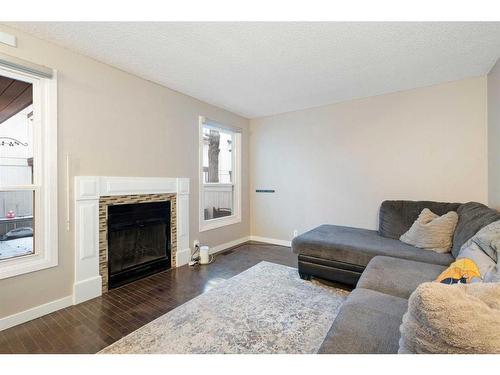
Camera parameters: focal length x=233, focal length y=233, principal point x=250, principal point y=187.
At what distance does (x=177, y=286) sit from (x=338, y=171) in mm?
2837

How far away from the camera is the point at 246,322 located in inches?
75.1

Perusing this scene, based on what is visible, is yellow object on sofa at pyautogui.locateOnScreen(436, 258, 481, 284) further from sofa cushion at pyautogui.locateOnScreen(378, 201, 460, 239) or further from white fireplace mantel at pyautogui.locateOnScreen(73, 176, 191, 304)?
white fireplace mantel at pyautogui.locateOnScreen(73, 176, 191, 304)

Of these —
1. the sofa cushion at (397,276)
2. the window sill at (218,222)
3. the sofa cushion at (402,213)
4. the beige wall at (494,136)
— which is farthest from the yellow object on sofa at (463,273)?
the window sill at (218,222)

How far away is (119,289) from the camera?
2535 millimetres

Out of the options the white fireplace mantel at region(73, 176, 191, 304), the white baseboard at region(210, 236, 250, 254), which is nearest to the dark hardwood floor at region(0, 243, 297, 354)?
the white fireplace mantel at region(73, 176, 191, 304)

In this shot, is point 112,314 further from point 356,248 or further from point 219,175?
point 219,175

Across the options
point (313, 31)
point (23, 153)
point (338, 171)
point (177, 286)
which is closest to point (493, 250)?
point (313, 31)

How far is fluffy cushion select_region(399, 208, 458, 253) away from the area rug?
0.99 m

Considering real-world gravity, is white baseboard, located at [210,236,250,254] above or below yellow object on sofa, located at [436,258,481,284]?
below

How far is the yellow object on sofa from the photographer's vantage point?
51.1 inches

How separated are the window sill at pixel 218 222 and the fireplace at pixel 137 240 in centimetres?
64

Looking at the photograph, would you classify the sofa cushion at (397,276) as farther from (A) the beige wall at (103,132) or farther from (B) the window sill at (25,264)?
(B) the window sill at (25,264)

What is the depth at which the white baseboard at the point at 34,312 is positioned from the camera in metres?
1.85

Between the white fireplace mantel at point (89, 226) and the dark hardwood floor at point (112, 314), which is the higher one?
the white fireplace mantel at point (89, 226)
